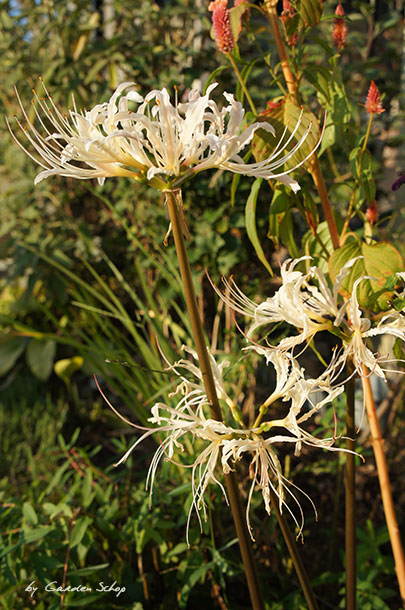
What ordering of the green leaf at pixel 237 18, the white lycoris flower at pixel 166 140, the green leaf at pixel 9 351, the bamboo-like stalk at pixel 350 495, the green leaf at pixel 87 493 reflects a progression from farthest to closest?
the green leaf at pixel 9 351, the green leaf at pixel 87 493, the green leaf at pixel 237 18, the bamboo-like stalk at pixel 350 495, the white lycoris flower at pixel 166 140

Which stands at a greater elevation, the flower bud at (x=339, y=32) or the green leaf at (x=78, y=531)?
the flower bud at (x=339, y=32)

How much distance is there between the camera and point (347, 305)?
2.60ft

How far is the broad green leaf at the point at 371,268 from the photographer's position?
87cm

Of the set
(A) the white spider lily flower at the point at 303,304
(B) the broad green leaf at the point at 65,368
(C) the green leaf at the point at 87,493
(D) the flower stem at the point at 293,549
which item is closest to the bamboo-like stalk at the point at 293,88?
(A) the white spider lily flower at the point at 303,304

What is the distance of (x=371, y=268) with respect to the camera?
905 mm

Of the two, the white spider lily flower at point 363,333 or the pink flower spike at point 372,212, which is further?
the pink flower spike at point 372,212

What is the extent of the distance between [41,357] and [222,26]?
2.35 metres

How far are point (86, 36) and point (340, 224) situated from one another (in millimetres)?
2287

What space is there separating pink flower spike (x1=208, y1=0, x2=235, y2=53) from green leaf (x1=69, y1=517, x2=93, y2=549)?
1062 millimetres

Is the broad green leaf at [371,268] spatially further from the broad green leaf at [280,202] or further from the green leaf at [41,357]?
the green leaf at [41,357]

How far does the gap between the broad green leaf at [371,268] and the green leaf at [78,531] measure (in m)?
0.81

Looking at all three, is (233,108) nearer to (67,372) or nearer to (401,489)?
(401,489)

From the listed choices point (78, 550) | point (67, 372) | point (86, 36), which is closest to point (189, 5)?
point (86, 36)

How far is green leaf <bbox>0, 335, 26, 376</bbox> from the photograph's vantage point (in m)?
2.96
